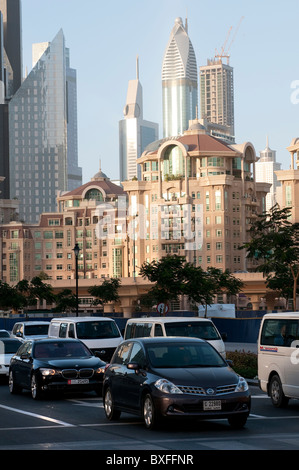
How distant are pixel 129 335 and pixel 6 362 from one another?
176 inches

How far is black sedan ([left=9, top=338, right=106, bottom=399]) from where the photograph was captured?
21.3 meters

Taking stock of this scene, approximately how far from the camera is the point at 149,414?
15273 mm

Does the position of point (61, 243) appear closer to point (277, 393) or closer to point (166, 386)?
point (277, 393)

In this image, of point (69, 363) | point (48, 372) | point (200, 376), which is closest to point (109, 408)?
point (200, 376)

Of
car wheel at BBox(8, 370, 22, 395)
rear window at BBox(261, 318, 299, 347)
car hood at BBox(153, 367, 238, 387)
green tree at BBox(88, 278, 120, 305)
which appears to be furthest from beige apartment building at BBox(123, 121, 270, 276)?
car hood at BBox(153, 367, 238, 387)

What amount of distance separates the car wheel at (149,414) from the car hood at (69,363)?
619 centimetres

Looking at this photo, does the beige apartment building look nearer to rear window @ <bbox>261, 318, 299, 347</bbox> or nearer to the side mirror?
rear window @ <bbox>261, 318, 299, 347</bbox>

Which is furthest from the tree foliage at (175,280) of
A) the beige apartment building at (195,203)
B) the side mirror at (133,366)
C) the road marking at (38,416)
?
the beige apartment building at (195,203)

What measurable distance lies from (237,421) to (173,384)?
1293 millimetres

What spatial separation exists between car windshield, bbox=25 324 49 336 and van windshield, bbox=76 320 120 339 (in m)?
4.50

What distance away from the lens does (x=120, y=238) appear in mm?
172250

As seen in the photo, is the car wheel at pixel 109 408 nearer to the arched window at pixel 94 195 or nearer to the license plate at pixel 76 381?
the license plate at pixel 76 381

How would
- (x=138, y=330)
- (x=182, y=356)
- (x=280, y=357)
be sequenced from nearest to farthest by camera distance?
1. (x=182, y=356)
2. (x=280, y=357)
3. (x=138, y=330)
